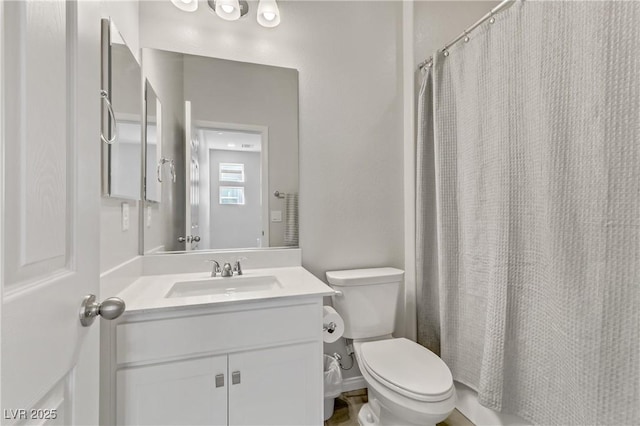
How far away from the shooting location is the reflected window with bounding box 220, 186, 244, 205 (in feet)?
5.36

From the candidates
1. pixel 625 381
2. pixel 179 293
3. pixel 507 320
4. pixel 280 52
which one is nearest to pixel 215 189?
pixel 179 293

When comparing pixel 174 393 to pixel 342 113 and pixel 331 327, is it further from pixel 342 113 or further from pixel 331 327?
pixel 342 113

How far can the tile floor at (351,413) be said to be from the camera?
153cm

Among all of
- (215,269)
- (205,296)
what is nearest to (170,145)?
(215,269)

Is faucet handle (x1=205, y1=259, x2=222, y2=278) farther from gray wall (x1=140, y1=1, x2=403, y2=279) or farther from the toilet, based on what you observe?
the toilet

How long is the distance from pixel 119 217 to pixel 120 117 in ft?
1.32

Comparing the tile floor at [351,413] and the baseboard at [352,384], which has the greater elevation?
the baseboard at [352,384]

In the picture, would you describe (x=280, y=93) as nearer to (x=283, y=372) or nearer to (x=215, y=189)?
(x=215, y=189)

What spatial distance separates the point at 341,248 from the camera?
5.98 feet

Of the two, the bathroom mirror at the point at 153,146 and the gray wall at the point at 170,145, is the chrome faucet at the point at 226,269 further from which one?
the bathroom mirror at the point at 153,146

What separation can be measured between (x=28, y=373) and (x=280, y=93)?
63.0 inches

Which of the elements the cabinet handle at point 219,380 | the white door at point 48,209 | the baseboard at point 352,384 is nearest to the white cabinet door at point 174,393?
the cabinet handle at point 219,380

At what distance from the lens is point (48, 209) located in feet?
1.61

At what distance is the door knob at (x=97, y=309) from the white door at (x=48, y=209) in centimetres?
2
